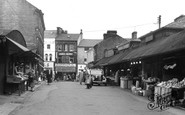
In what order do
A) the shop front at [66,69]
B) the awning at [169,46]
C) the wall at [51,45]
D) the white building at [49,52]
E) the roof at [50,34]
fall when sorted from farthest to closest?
the roof at [50,34], the shop front at [66,69], the wall at [51,45], the white building at [49,52], the awning at [169,46]

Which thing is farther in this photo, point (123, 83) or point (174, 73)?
point (123, 83)

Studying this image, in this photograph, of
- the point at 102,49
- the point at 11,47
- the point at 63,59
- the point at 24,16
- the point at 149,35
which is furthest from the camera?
the point at 63,59

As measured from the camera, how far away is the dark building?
8044 centimetres

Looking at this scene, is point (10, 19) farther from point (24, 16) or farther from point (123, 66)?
point (123, 66)

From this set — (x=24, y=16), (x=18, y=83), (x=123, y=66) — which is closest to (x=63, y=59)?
Result: (x=24, y=16)

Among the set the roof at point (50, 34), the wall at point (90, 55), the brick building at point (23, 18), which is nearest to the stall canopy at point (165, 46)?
the brick building at point (23, 18)

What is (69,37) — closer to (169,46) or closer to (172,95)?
(169,46)

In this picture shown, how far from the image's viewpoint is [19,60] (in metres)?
25.8

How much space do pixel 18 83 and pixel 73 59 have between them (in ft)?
203

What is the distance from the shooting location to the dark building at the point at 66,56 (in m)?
80.4

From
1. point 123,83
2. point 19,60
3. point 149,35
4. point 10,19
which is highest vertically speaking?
point 10,19

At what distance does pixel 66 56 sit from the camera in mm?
81188

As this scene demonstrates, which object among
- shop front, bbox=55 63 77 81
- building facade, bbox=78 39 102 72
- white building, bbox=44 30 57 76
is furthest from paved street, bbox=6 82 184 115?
building facade, bbox=78 39 102 72

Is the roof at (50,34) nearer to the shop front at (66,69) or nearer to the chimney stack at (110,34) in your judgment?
the shop front at (66,69)
